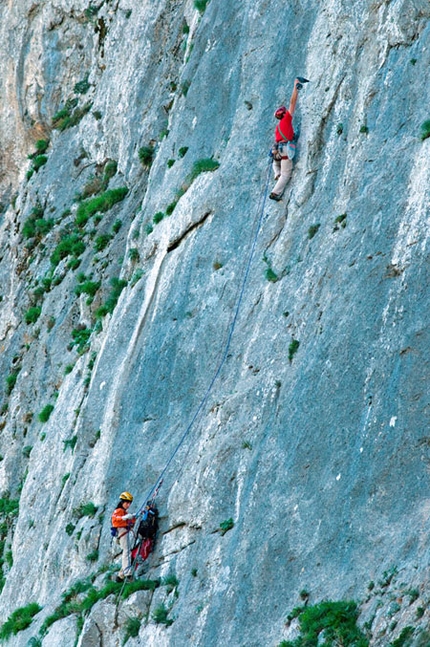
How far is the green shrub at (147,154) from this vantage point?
1302 inches

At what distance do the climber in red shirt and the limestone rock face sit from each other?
188mm

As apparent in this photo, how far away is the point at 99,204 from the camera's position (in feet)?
115

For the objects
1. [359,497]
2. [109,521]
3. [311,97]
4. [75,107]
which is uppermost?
[75,107]

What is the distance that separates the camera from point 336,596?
1702 cm

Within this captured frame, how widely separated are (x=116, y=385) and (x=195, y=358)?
8.82ft

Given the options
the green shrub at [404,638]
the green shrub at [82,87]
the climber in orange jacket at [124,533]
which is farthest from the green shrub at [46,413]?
the green shrub at [404,638]

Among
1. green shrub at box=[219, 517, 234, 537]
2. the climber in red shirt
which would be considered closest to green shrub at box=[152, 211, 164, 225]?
the climber in red shirt

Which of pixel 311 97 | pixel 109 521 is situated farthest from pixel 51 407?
pixel 311 97

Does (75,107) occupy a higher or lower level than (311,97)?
higher

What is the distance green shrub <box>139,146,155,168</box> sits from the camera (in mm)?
33062

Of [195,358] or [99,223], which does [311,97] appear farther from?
[99,223]

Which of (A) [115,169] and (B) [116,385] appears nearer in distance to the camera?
(B) [116,385]

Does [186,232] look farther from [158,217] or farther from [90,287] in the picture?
[90,287]

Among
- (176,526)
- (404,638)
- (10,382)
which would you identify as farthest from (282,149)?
(10,382)
